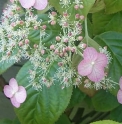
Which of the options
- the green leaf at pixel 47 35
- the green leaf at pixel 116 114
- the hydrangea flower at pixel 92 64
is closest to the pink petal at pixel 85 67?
the hydrangea flower at pixel 92 64

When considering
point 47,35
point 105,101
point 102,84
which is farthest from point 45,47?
point 105,101

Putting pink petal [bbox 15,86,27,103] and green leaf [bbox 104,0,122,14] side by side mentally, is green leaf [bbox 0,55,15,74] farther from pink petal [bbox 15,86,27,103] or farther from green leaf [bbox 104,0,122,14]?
green leaf [bbox 104,0,122,14]

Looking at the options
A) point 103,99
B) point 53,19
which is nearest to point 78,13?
point 53,19

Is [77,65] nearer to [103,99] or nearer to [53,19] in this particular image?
[53,19]

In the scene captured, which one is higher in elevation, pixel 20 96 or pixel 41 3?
pixel 41 3

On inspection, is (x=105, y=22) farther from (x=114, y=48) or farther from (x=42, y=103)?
(x=42, y=103)

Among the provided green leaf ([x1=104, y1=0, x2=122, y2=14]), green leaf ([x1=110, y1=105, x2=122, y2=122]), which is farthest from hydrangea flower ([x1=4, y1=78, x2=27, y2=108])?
green leaf ([x1=110, y1=105, x2=122, y2=122])

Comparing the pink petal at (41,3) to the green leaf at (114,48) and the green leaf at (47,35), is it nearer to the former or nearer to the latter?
the green leaf at (47,35)
